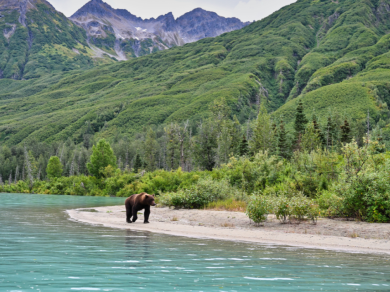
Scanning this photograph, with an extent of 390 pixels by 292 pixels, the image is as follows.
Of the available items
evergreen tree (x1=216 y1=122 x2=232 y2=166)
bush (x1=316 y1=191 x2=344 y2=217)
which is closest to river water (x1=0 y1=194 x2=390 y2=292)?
bush (x1=316 y1=191 x2=344 y2=217)

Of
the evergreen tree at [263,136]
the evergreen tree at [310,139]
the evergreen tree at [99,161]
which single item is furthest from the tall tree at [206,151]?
the evergreen tree at [99,161]

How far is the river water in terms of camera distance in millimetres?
6883

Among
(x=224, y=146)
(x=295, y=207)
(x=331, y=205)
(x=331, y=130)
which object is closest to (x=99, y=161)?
(x=224, y=146)

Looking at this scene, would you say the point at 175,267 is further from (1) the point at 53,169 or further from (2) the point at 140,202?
(1) the point at 53,169

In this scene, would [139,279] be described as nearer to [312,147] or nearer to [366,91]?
[312,147]

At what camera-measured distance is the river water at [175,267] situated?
6.88m

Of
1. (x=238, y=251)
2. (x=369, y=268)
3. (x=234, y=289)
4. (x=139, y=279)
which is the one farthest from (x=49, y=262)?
(x=369, y=268)

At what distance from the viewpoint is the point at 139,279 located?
7.25 meters

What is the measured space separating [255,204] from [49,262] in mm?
12218

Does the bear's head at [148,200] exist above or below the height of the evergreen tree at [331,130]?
below

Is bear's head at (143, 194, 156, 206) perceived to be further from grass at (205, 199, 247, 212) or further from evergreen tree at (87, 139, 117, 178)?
evergreen tree at (87, 139, 117, 178)

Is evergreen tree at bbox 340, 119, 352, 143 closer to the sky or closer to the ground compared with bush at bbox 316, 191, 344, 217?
closer to the sky

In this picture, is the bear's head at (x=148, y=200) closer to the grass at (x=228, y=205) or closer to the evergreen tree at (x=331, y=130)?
the grass at (x=228, y=205)

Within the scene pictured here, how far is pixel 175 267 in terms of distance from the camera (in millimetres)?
8695
